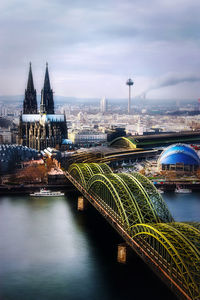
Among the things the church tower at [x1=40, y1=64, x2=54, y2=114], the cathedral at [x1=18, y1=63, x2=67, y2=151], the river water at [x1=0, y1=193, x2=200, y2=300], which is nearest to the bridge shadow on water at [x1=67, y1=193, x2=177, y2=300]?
the river water at [x1=0, y1=193, x2=200, y2=300]

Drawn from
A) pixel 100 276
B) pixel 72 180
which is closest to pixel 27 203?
pixel 72 180

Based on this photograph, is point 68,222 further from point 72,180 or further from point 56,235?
point 72,180

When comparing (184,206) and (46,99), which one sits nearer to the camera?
(184,206)

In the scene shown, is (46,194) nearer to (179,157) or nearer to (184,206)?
(184,206)

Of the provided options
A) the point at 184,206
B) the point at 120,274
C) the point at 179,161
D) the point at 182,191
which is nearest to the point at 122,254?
the point at 120,274

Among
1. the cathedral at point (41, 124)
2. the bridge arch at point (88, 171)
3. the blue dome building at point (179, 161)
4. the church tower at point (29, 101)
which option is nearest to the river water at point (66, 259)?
the bridge arch at point (88, 171)

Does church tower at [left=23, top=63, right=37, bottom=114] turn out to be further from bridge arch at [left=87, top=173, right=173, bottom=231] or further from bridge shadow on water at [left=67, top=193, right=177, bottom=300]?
bridge shadow on water at [left=67, top=193, right=177, bottom=300]

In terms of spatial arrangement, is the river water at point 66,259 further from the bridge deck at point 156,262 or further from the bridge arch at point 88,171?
the bridge arch at point 88,171
